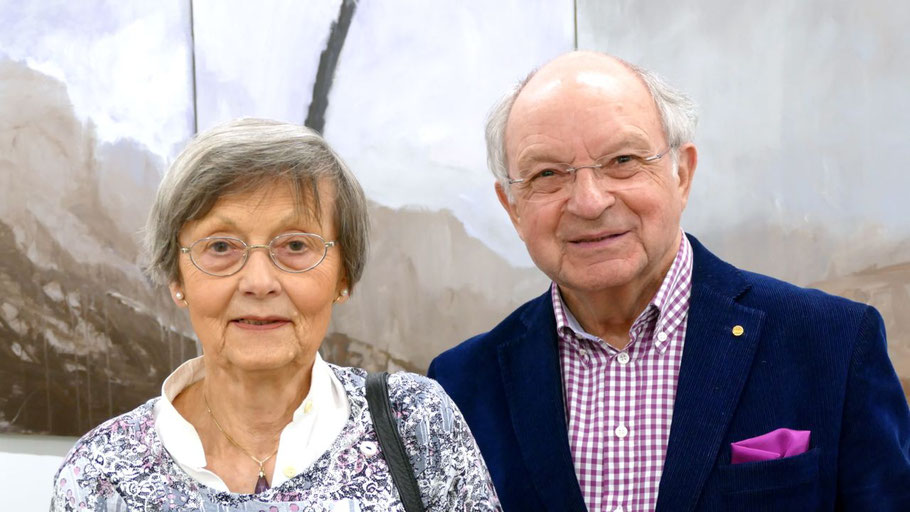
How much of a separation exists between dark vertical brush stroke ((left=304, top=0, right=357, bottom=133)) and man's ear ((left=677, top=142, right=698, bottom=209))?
1.24 metres

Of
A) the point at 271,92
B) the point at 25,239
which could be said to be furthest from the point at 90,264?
the point at 271,92

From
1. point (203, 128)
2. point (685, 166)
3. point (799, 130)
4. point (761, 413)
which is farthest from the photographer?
point (203, 128)

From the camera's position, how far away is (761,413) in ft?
5.55

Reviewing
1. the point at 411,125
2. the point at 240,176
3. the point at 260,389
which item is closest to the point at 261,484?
the point at 260,389

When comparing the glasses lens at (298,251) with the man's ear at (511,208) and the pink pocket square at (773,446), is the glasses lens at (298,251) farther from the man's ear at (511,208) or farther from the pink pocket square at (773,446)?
the pink pocket square at (773,446)

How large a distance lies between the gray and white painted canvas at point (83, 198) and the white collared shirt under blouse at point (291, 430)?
1.45 metres

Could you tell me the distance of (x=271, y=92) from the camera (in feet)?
9.23

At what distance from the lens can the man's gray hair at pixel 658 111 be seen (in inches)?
74.0

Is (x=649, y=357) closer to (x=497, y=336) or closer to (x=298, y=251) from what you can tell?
(x=497, y=336)

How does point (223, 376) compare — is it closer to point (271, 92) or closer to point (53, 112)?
point (271, 92)

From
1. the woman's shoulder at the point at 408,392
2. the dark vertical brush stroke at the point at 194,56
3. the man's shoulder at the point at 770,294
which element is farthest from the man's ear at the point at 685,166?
the dark vertical brush stroke at the point at 194,56

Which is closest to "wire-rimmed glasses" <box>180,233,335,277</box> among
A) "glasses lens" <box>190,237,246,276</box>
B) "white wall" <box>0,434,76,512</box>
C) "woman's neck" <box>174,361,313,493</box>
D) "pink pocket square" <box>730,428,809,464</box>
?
"glasses lens" <box>190,237,246,276</box>

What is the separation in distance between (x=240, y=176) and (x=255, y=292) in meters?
0.19

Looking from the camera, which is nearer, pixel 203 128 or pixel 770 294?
pixel 770 294
